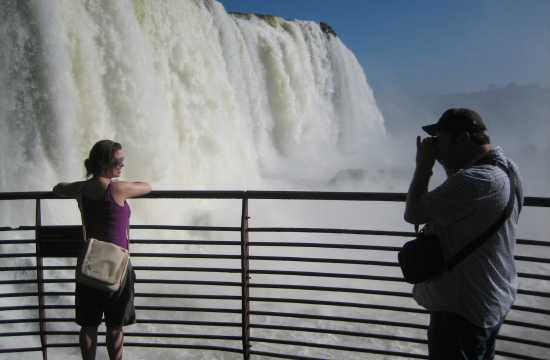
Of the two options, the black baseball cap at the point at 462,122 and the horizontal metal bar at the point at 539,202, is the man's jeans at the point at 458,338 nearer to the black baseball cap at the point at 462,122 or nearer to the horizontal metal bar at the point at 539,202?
the black baseball cap at the point at 462,122

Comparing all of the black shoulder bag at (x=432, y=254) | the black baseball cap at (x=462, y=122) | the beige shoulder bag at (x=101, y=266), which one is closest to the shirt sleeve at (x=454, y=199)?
the black shoulder bag at (x=432, y=254)

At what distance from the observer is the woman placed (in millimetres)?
2637

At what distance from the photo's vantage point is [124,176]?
10359mm

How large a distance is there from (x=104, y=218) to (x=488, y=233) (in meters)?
1.83

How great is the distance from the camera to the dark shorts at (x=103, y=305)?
2.68 m

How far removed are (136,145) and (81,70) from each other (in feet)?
6.16

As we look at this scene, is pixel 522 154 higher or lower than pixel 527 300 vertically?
higher

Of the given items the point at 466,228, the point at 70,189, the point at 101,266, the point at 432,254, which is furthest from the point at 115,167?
the point at 466,228

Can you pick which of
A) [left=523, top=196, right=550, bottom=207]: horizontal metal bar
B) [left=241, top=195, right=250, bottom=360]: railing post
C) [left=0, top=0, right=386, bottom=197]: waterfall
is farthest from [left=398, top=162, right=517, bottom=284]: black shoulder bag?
[left=0, top=0, right=386, bottom=197]: waterfall

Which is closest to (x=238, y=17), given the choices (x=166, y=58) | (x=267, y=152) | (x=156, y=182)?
(x=267, y=152)

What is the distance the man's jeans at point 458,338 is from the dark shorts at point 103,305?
63.9 inches

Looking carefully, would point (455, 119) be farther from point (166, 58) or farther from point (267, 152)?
point (267, 152)

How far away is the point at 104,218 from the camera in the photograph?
263cm

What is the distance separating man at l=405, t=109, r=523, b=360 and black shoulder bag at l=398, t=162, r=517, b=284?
19 millimetres
